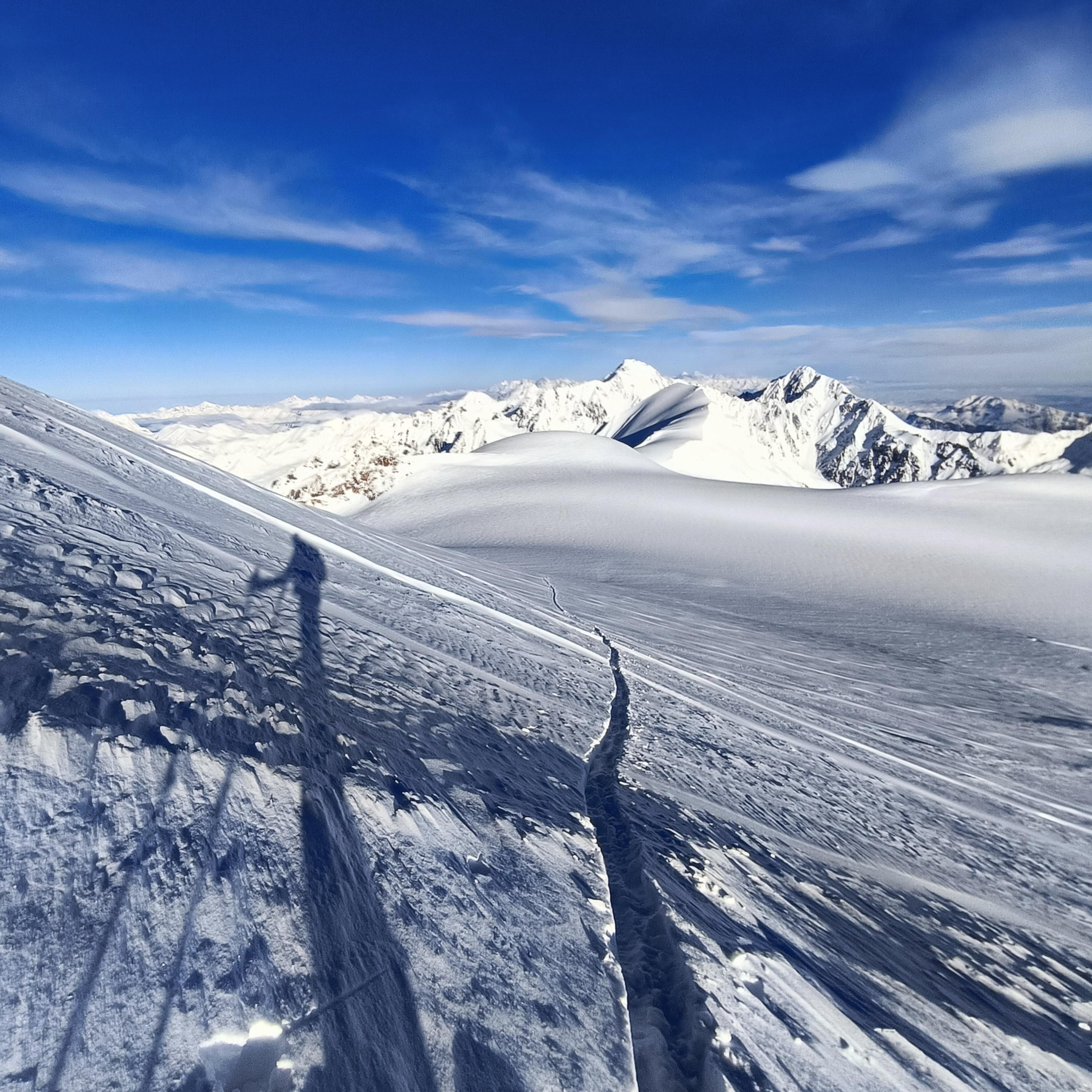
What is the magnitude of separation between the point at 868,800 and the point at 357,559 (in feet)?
15.7

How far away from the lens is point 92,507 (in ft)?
13.1

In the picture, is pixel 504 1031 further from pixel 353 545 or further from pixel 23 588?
pixel 353 545

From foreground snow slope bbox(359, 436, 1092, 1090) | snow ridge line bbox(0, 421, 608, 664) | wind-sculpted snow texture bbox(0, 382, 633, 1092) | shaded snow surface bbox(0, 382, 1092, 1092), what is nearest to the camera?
wind-sculpted snow texture bbox(0, 382, 633, 1092)

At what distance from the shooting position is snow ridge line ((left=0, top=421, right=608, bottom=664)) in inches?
227

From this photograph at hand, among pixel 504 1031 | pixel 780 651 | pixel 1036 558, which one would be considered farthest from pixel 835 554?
pixel 504 1031

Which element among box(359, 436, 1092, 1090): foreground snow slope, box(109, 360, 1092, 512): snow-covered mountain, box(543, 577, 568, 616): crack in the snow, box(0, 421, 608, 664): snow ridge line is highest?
box(109, 360, 1092, 512): snow-covered mountain

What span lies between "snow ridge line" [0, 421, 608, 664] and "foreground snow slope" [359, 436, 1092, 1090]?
0.62m

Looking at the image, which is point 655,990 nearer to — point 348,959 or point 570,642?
point 348,959

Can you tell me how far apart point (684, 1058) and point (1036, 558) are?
15688 millimetres

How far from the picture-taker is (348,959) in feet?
5.49

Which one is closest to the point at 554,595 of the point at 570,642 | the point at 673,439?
the point at 570,642

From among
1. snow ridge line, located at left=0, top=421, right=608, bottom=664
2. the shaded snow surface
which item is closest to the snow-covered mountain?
snow ridge line, located at left=0, top=421, right=608, bottom=664

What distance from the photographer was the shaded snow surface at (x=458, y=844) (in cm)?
152

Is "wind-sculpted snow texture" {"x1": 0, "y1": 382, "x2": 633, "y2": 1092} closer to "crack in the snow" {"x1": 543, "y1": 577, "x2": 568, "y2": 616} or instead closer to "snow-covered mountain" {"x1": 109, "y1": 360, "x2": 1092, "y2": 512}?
"crack in the snow" {"x1": 543, "y1": 577, "x2": 568, "y2": 616}
